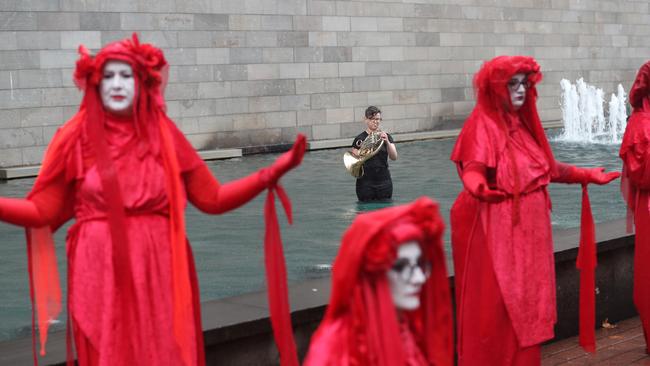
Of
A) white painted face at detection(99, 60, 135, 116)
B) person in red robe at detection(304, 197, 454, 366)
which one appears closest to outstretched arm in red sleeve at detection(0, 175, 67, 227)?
white painted face at detection(99, 60, 135, 116)

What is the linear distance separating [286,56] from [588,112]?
10.3m

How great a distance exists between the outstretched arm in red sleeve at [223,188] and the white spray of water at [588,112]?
71.1 feet

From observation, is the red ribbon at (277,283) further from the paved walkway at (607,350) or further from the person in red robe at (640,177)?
the person in red robe at (640,177)

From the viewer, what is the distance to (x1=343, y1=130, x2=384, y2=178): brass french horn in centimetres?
1228

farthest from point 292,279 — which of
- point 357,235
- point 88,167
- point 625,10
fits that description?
point 625,10

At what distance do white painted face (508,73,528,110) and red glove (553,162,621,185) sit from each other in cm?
49

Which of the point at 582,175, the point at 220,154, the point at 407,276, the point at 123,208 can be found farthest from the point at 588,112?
the point at 407,276

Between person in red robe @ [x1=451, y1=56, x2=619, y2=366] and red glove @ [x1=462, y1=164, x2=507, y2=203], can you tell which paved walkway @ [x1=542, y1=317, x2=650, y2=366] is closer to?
person in red robe @ [x1=451, y1=56, x2=619, y2=366]

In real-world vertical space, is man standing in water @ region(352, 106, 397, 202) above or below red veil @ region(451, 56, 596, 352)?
below

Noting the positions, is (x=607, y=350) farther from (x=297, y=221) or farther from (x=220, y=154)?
(x=220, y=154)

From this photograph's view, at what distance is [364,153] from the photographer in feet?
40.4

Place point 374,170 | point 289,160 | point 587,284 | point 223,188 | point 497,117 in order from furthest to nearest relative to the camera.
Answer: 1. point 374,170
2. point 587,284
3. point 497,117
4. point 223,188
5. point 289,160

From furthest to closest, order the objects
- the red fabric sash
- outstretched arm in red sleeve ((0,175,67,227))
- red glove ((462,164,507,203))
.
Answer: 1. the red fabric sash
2. red glove ((462,164,507,203))
3. outstretched arm in red sleeve ((0,175,67,227))

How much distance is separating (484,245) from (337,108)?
16.1 meters
